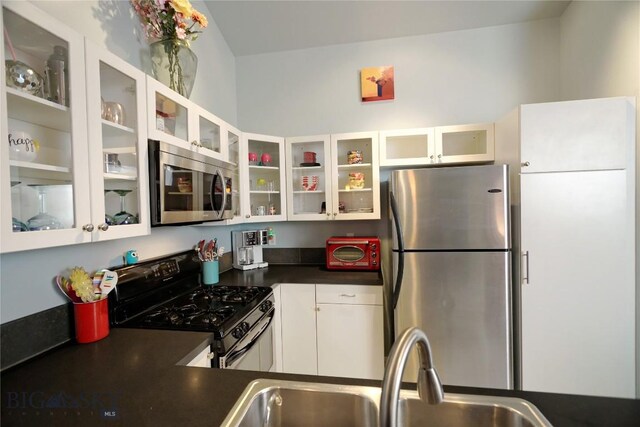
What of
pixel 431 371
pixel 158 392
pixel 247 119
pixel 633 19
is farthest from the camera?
pixel 247 119

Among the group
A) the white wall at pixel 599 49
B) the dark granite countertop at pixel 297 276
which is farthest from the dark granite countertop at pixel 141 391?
the white wall at pixel 599 49

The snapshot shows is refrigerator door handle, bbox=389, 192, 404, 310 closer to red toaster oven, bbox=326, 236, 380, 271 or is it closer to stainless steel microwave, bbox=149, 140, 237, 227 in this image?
red toaster oven, bbox=326, 236, 380, 271

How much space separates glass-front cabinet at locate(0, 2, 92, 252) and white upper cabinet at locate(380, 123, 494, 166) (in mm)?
1950

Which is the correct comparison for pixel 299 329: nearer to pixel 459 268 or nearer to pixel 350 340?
pixel 350 340

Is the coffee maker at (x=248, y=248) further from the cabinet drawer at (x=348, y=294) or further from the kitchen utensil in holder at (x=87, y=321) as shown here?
the kitchen utensil in holder at (x=87, y=321)

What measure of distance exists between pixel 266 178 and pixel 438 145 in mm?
1487

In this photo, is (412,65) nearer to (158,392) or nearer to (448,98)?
(448,98)

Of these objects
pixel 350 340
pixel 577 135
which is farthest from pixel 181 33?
pixel 577 135

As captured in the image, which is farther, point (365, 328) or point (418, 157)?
point (418, 157)

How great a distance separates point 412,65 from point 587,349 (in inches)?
95.3

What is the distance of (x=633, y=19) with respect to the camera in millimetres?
1619

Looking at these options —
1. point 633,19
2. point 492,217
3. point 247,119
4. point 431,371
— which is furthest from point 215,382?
point 633,19

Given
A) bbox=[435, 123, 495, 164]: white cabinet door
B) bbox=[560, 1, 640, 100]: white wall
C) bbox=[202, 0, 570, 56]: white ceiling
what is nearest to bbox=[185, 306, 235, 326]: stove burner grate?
bbox=[435, 123, 495, 164]: white cabinet door

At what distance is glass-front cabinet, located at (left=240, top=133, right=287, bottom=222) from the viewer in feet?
8.17
